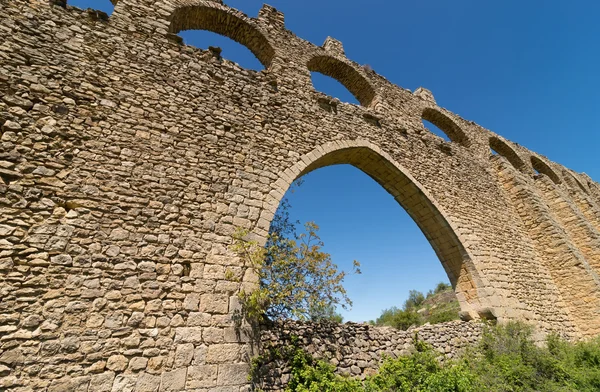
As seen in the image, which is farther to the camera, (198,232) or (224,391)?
(198,232)

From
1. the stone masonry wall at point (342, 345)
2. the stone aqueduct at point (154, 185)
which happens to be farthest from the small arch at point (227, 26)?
the stone masonry wall at point (342, 345)

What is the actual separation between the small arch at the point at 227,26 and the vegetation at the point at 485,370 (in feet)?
23.1

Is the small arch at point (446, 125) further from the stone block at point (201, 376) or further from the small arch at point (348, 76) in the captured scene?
the stone block at point (201, 376)

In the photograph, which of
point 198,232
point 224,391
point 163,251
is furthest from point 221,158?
point 224,391

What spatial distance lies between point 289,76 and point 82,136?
15.6 feet

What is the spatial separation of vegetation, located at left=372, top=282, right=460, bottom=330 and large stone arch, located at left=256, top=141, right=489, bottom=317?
101 inches

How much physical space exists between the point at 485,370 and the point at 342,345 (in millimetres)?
3064

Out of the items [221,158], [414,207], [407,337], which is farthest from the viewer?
[414,207]

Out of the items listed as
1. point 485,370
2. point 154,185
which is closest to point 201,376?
point 154,185

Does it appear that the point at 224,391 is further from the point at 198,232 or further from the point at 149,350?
the point at 198,232

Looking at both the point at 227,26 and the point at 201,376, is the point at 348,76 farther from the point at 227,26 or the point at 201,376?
the point at 201,376

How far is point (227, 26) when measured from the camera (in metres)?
7.51

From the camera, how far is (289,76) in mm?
7332

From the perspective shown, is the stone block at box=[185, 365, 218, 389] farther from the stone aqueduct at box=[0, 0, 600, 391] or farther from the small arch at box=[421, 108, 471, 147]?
the small arch at box=[421, 108, 471, 147]
